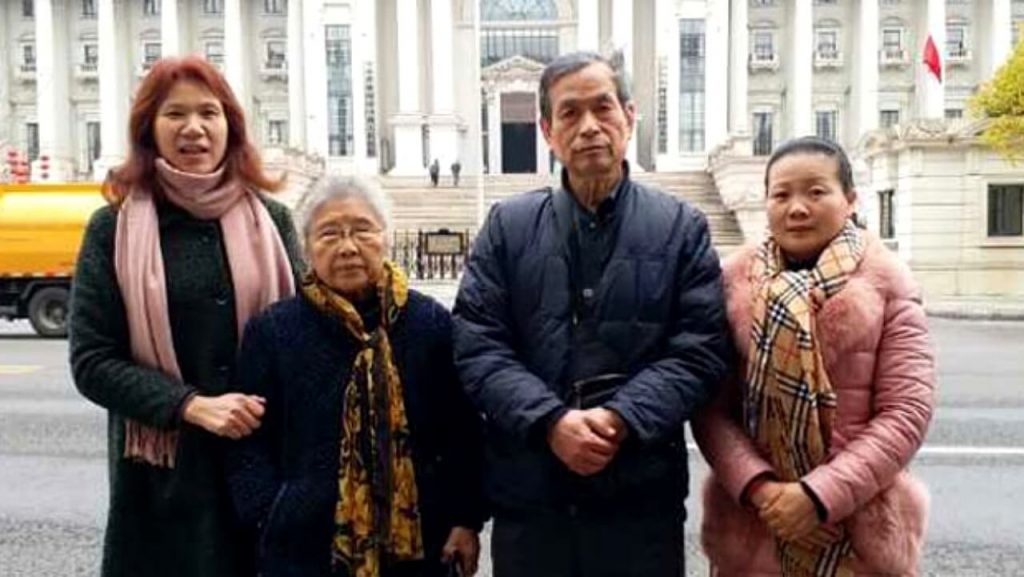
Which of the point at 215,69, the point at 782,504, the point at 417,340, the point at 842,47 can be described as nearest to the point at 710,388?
the point at 782,504

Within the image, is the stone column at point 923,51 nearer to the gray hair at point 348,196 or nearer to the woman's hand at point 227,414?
the gray hair at point 348,196

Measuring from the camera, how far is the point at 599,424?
3.12 meters

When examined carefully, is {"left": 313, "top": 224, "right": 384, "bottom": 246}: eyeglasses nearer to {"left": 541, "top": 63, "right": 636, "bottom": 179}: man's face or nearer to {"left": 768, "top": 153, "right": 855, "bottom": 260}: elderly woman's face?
{"left": 541, "top": 63, "right": 636, "bottom": 179}: man's face

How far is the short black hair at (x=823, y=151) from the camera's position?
→ 3.28m

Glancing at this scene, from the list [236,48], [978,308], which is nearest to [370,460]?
[978,308]

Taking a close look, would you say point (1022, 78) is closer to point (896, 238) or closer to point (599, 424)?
point (896, 238)

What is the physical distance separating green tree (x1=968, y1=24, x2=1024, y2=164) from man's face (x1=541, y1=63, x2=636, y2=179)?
22.5 m

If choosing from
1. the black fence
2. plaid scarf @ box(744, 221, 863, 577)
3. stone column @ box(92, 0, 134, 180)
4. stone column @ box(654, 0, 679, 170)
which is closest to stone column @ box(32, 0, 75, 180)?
stone column @ box(92, 0, 134, 180)

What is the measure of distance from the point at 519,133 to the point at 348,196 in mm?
57990

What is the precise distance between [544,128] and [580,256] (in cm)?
44

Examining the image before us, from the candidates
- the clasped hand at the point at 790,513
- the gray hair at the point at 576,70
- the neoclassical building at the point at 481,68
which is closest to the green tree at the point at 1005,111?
the neoclassical building at the point at 481,68

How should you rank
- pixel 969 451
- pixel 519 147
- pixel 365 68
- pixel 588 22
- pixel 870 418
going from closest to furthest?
pixel 870 418, pixel 969 451, pixel 588 22, pixel 365 68, pixel 519 147

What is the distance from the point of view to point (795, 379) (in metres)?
3.12

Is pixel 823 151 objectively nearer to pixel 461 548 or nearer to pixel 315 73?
pixel 461 548
